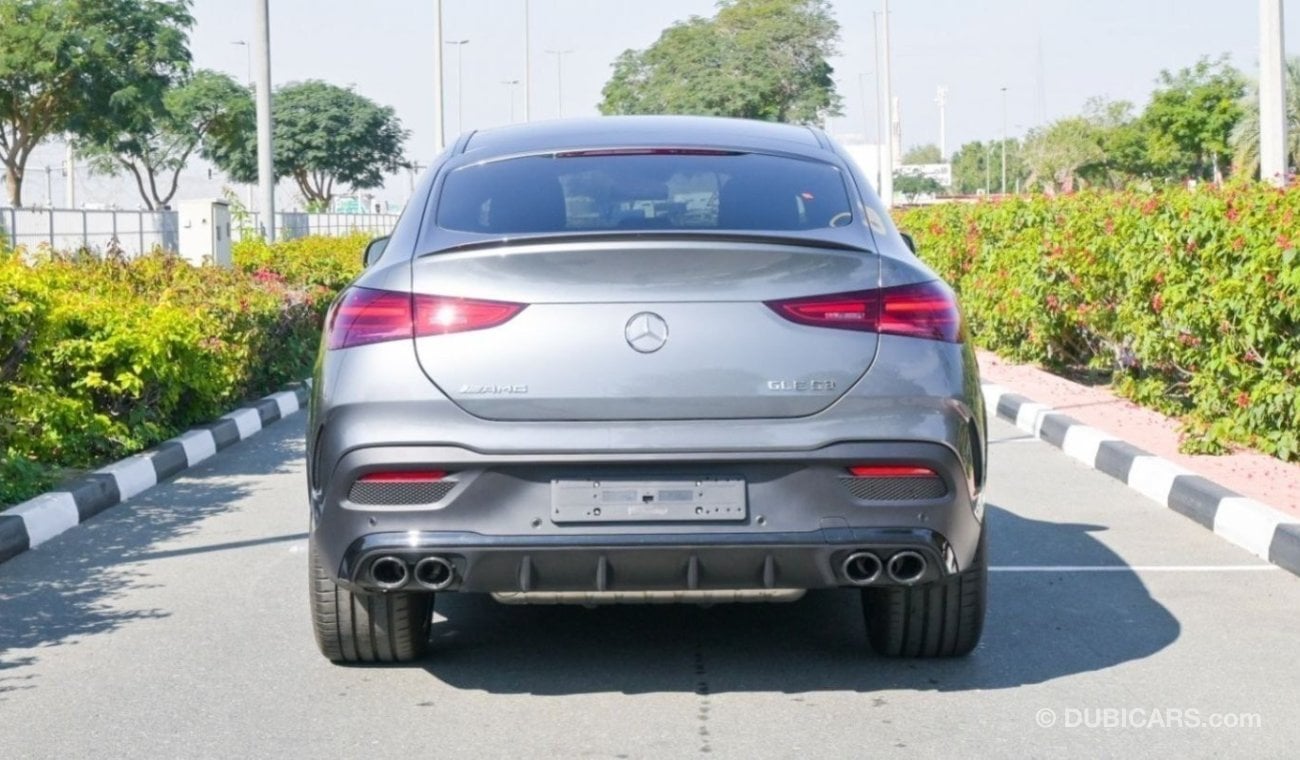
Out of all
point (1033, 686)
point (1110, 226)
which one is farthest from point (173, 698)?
point (1110, 226)

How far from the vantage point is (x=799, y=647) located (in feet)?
19.0

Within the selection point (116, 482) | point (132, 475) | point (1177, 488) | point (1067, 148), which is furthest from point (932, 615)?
point (1067, 148)

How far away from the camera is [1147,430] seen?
11.1 m

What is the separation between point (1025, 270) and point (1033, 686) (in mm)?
9840

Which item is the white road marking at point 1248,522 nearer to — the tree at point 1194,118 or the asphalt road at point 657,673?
the asphalt road at point 657,673

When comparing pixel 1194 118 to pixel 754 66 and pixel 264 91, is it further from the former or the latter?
pixel 264 91

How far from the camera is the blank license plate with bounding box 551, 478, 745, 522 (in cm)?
482

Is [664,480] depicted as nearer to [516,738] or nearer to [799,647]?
[516,738]

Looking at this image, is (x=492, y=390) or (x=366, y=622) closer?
(x=492, y=390)

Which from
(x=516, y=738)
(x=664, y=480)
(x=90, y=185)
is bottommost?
(x=516, y=738)

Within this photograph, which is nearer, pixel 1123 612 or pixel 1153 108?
pixel 1123 612

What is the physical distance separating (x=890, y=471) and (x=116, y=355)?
6265 mm

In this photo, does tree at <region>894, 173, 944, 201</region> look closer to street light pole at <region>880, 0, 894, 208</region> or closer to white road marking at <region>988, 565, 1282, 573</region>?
street light pole at <region>880, 0, 894, 208</region>

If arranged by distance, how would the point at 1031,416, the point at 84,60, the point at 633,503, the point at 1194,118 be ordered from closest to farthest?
1. the point at 633,503
2. the point at 1031,416
3. the point at 84,60
4. the point at 1194,118
